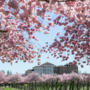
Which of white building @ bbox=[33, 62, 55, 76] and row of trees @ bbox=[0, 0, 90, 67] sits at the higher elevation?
row of trees @ bbox=[0, 0, 90, 67]

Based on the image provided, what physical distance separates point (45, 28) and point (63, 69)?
8261 cm

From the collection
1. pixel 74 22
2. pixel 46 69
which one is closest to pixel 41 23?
pixel 74 22

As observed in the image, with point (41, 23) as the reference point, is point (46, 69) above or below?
below

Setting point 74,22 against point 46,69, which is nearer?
point 74,22

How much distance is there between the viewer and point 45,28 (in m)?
8.56

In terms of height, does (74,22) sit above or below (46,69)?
above

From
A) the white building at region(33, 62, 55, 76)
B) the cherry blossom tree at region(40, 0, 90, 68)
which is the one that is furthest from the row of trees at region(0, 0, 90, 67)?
the white building at region(33, 62, 55, 76)

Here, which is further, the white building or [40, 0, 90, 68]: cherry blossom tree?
the white building

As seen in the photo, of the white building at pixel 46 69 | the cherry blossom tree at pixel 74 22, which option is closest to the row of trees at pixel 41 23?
the cherry blossom tree at pixel 74 22

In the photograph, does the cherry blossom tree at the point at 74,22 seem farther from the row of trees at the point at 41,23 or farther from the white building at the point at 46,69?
the white building at the point at 46,69

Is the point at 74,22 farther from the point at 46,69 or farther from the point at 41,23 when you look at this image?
the point at 46,69

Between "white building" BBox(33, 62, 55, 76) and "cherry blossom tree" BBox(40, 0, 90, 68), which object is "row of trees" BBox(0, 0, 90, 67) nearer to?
"cherry blossom tree" BBox(40, 0, 90, 68)

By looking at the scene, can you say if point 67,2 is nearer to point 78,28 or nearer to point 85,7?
point 85,7

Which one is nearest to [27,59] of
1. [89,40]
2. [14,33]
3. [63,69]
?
[14,33]
